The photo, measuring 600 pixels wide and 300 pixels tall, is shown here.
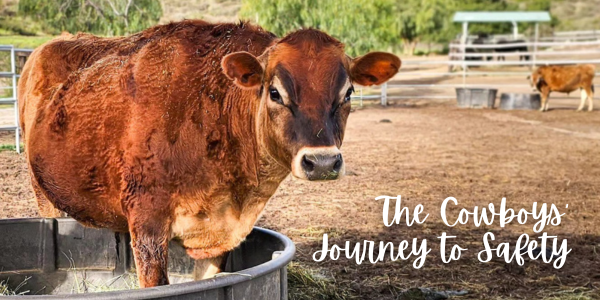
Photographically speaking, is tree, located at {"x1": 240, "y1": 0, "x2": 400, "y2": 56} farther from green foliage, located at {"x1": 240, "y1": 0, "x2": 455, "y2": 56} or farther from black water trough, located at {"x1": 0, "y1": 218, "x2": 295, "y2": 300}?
black water trough, located at {"x1": 0, "y1": 218, "x2": 295, "y2": 300}

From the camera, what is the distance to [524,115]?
1973cm

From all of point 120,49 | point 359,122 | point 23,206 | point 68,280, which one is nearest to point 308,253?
point 68,280

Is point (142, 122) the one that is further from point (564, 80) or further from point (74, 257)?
point (564, 80)

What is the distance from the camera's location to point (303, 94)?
3.65m

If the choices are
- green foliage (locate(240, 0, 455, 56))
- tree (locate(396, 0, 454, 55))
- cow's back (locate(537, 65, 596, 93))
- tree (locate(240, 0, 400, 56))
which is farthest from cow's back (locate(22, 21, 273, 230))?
tree (locate(396, 0, 454, 55))

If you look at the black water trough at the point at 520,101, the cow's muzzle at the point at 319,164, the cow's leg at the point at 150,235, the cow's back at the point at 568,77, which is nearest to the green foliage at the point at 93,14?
the black water trough at the point at 520,101

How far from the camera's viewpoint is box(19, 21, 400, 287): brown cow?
3.72 meters

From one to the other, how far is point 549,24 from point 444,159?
73266 mm

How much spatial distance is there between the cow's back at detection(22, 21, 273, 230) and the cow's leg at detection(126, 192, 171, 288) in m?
0.09

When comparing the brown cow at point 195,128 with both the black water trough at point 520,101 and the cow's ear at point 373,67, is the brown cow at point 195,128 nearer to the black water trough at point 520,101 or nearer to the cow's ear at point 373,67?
the cow's ear at point 373,67

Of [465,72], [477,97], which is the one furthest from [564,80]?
[465,72]

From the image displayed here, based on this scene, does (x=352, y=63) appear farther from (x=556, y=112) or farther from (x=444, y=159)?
(x=556, y=112)

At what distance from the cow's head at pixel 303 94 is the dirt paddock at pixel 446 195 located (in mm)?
1917

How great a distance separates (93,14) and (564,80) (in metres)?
15.2
